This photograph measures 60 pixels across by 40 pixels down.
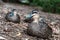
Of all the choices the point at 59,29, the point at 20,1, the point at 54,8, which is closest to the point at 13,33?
the point at 59,29

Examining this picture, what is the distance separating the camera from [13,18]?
23.9ft

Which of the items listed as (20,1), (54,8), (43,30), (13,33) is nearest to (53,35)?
(43,30)

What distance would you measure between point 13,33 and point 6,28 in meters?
0.31

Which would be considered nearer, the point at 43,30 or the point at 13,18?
the point at 43,30

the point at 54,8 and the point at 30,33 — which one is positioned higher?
the point at 30,33

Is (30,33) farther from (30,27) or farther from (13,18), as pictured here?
(13,18)

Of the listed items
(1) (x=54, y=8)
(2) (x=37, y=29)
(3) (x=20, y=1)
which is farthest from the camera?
(3) (x=20, y=1)

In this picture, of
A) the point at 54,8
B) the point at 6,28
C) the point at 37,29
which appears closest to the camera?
the point at 37,29

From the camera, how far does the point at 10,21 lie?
7242mm

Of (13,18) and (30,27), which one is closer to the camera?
(30,27)

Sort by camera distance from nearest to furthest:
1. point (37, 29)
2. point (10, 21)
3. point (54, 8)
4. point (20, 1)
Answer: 1. point (37, 29)
2. point (10, 21)
3. point (54, 8)
4. point (20, 1)

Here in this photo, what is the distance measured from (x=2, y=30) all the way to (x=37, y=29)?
0.95 metres

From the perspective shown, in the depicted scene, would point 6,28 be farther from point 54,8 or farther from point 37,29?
point 54,8

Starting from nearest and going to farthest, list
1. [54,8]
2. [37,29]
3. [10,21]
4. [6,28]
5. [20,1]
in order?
[37,29]
[6,28]
[10,21]
[54,8]
[20,1]
